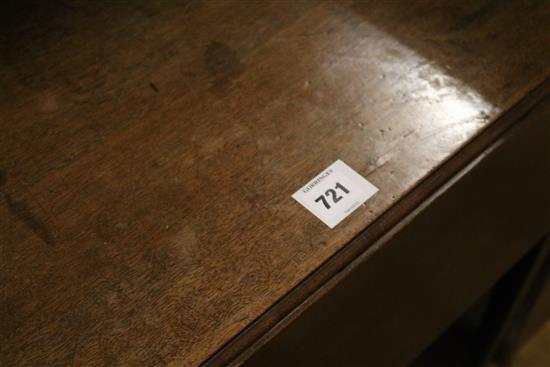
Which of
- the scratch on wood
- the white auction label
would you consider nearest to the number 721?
the white auction label

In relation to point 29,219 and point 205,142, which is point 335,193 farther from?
point 29,219

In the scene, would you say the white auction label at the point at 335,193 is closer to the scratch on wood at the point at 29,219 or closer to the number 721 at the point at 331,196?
the number 721 at the point at 331,196

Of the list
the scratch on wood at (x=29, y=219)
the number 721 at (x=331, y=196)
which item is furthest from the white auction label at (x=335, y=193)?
the scratch on wood at (x=29, y=219)

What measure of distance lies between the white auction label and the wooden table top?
0.4 inches

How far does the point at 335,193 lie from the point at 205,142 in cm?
17

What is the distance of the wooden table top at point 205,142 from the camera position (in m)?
0.65

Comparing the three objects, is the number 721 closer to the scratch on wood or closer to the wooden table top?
the wooden table top

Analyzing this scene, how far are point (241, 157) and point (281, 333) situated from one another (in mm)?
220

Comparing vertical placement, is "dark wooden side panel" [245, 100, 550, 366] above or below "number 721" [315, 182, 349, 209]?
below

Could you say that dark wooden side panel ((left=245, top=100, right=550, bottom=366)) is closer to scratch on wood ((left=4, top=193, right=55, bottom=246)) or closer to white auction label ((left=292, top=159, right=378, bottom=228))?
white auction label ((left=292, top=159, right=378, bottom=228))

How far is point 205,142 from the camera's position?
77cm

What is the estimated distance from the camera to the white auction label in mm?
714

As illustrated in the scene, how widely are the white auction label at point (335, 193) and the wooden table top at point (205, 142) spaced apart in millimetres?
11

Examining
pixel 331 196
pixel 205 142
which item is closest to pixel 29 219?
pixel 205 142
